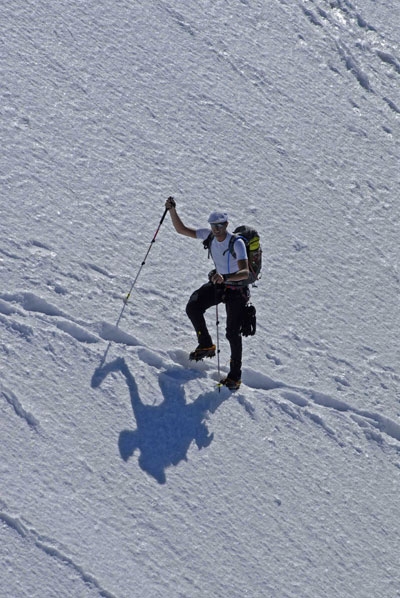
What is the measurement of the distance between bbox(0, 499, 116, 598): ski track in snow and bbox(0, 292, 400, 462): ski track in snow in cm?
115

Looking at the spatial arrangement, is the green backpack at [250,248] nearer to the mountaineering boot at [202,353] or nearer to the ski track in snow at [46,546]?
the mountaineering boot at [202,353]

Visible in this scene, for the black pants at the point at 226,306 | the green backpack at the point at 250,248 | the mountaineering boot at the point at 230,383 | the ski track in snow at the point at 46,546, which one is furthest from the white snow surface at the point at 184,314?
the green backpack at the point at 250,248

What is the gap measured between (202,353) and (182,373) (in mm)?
379

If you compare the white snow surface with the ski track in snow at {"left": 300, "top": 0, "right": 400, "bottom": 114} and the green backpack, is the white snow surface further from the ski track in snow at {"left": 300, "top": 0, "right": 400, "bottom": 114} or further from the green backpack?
the green backpack

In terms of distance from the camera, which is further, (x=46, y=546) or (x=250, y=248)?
(x=250, y=248)

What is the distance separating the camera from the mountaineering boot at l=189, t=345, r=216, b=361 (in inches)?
448

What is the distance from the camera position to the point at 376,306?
14344mm

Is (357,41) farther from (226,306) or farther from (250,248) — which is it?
(226,306)

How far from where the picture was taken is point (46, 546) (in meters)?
9.43

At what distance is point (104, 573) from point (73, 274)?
4.00 metres

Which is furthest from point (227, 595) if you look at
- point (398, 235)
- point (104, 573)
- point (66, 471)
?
point (398, 235)

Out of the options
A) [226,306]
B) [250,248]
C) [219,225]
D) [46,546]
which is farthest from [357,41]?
[46,546]

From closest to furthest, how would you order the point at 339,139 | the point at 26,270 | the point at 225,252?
1. the point at 225,252
2. the point at 26,270
3. the point at 339,139

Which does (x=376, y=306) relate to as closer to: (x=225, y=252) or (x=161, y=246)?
(x=161, y=246)
